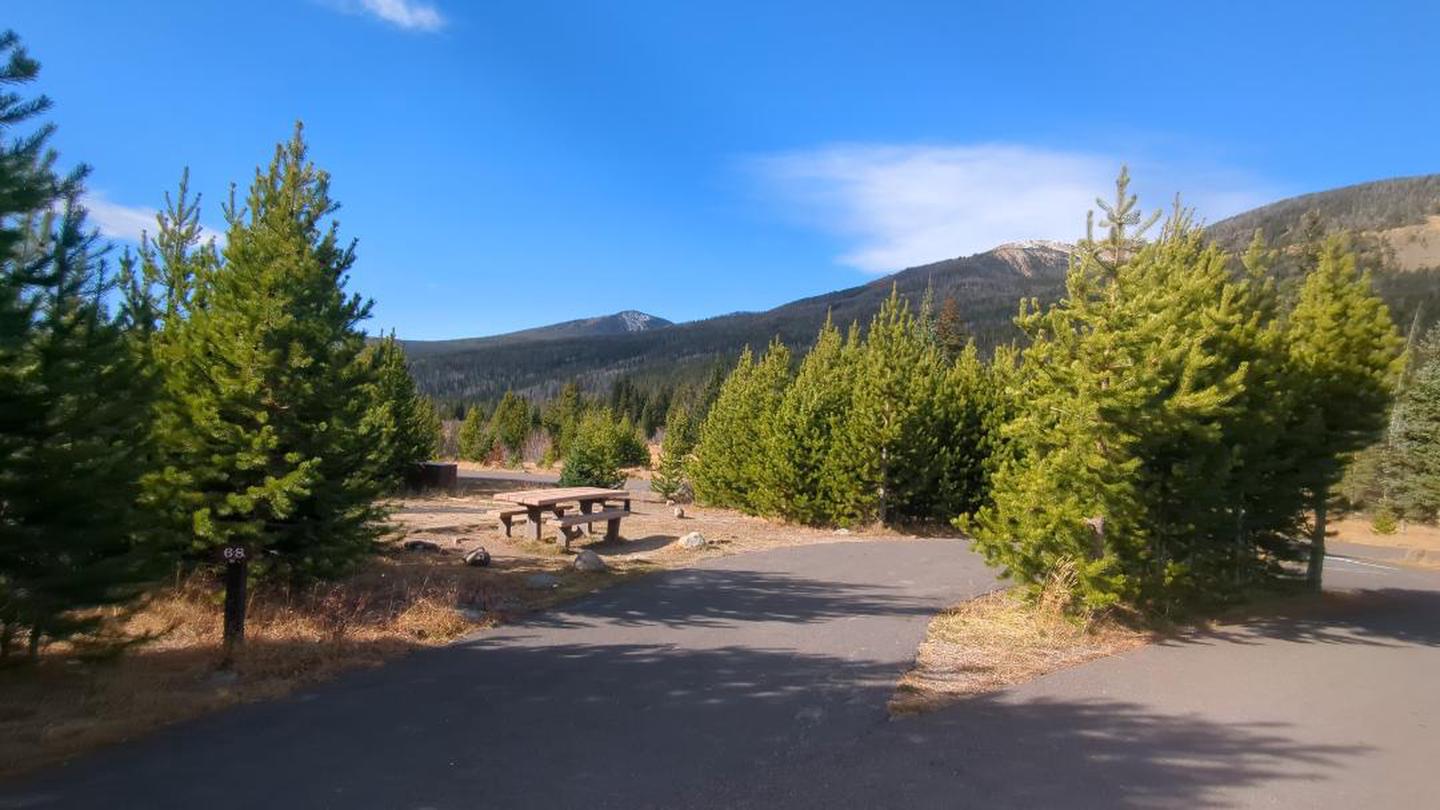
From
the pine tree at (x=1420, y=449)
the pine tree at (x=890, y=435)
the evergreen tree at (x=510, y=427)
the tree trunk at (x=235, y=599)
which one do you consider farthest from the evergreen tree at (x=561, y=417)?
the tree trunk at (x=235, y=599)

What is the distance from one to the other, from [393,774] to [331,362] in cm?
533

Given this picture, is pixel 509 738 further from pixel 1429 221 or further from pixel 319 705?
pixel 1429 221

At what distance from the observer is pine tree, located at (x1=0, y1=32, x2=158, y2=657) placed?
5.47 m

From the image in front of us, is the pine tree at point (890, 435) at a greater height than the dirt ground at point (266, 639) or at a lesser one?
greater

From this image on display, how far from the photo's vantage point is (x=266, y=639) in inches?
307

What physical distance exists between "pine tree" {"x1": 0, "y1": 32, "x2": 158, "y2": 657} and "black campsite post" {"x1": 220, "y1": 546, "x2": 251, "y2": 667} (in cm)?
130

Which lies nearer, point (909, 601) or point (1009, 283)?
point (909, 601)

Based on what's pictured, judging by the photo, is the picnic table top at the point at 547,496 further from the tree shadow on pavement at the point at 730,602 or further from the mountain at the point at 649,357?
the mountain at the point at 649,357

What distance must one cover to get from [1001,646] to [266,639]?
7.49 meters

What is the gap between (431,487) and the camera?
32469 millimetres

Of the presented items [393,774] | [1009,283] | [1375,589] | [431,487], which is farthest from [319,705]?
[1009,283]

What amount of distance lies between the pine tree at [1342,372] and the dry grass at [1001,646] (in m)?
5.75

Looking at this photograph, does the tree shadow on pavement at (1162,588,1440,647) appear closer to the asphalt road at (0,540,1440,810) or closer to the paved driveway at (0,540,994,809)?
the asphalt road at (0,540,1440,810)

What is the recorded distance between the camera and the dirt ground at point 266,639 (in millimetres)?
5602
